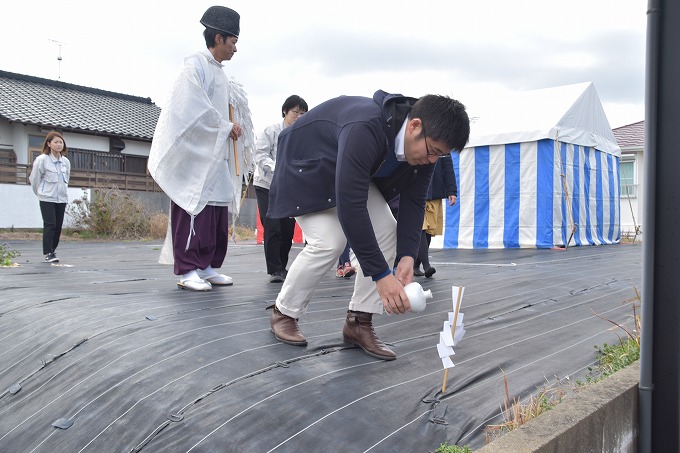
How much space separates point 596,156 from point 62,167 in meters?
9.35

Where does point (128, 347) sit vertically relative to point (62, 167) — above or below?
below

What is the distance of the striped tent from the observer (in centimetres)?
1002

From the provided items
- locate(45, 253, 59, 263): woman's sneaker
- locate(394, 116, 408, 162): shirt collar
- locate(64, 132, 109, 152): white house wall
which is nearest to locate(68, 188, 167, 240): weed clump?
locate(64, 132, 109, 152): white house wall

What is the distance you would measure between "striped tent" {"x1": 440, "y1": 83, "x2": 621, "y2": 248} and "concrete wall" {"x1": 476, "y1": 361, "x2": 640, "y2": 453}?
25.4 ft

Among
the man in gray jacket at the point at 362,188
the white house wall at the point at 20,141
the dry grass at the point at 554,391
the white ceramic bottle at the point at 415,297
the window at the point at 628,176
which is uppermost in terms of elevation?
the white house wall at the point at 20,141

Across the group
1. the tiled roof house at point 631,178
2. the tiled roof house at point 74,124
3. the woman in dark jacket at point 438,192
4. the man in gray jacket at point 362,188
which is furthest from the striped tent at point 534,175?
the tiled roof house at point 74,124

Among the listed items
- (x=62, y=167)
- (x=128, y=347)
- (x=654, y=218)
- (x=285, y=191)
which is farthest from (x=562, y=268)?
(x=62, y=167)

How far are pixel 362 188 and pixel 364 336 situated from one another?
718 millimetres

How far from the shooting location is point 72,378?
2.35m

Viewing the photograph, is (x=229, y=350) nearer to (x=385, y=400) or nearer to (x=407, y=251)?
(x=385, y=400)

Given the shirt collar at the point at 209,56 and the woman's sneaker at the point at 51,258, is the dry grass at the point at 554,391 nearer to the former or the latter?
the shirt collar at the point at 209,56

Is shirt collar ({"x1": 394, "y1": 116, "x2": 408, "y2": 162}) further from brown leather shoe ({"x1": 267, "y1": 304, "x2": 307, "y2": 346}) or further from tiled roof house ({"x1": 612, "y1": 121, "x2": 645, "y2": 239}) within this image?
tiled roof house ({"x1": 612, "y1": 121, "x2": 645, "y2": 239})

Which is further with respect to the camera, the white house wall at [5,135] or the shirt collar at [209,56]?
the white house wall at [5,135]

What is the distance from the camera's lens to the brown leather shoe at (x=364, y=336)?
255 centimetres
